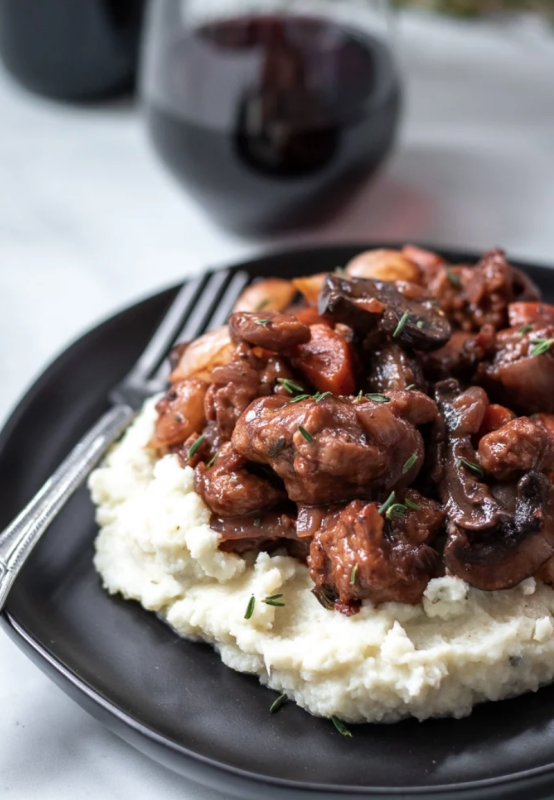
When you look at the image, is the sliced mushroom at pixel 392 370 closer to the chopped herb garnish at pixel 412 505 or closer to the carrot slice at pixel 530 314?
the chopped herb garnish at pixel 412 505

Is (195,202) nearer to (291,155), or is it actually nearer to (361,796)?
(291,155)

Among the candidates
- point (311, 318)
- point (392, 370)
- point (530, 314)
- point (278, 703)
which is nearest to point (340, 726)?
point (278, 703)

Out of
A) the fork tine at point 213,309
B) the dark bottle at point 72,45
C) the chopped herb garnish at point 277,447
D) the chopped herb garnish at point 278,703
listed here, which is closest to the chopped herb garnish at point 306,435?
the chopped herb garnish at point 277,447

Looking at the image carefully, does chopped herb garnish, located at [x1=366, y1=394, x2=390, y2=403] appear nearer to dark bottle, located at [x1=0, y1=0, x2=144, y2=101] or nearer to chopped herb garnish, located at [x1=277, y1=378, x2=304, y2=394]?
chopped herb garnish, located at [x1=277, y1=378, x2=304, y2=394]

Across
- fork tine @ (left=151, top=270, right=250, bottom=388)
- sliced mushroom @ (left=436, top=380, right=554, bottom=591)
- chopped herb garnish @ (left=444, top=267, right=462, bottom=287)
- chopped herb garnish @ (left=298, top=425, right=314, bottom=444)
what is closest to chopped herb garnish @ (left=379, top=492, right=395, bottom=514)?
sliced mushroom @ (left=436, top=380, right=554, bottom=591)

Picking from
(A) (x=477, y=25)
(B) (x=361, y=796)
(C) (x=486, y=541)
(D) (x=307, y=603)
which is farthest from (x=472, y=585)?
(A) (x=477, y=25)

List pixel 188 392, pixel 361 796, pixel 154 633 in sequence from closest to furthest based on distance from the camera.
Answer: pixel 361 796, pixel 154 633, pixel 188 392
